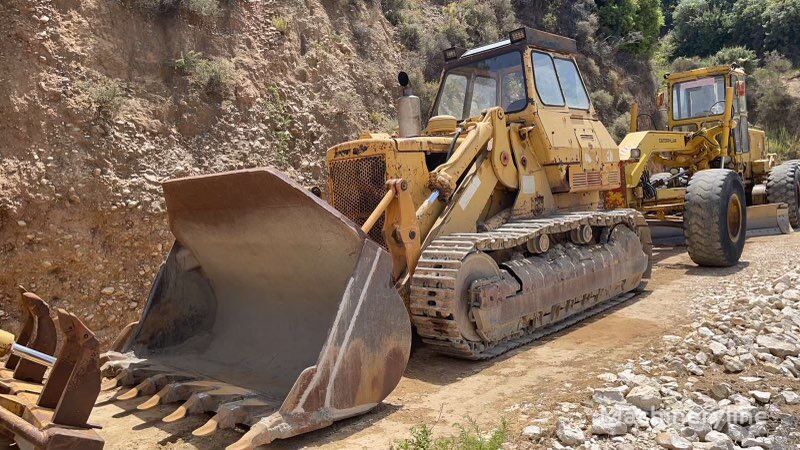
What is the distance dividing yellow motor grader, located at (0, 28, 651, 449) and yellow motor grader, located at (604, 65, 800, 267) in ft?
6.51

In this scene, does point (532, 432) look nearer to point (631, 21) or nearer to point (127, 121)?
point (127, 121)

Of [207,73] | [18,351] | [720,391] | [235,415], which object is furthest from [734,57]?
[18,351]

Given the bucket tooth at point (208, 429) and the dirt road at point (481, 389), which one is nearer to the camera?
the bucket tooth at point (208, 429)

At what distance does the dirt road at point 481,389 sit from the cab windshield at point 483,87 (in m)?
2.69

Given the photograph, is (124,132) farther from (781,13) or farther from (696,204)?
(781,13)

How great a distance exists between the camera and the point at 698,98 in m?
12.7

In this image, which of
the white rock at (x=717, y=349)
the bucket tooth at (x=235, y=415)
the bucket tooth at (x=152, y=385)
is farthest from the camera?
the white rock at (x=717, y=349)

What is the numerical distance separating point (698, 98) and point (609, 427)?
10.8 m

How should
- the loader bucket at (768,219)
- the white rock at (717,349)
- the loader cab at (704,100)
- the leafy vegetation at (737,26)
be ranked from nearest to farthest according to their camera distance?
the white rock at (717,349) < the loader bucket at (768,219) < the loader cab at (704,100) < the leafy vegetation at (737,26)

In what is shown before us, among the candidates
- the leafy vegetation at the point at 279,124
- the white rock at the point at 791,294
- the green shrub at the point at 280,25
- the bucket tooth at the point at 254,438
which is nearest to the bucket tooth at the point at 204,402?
the bucket tooth at the point at 254,438

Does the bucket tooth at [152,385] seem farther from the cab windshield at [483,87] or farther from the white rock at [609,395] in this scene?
the cab windshield at [483,87]

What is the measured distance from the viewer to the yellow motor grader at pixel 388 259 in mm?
4125

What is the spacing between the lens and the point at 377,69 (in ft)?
52.0

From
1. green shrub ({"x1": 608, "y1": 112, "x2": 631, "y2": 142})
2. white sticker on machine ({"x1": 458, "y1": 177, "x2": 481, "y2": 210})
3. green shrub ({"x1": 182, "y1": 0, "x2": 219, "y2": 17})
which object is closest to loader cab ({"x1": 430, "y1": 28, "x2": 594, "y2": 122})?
white sticker on machine ({"x1": 458, "y1": 177, "x2": 481, "y2": 210})
